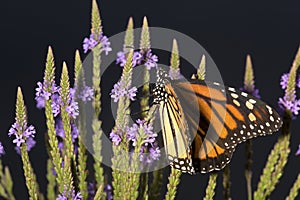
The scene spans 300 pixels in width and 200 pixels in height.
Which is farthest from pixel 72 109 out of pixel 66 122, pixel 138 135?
pixel 138 135

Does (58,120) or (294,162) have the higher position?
(58,120)

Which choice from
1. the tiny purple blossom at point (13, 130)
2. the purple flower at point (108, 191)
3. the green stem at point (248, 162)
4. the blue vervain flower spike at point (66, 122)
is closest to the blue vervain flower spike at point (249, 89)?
the green stem at point (248, 162)

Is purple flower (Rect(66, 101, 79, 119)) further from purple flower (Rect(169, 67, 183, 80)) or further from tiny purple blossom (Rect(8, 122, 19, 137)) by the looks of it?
purple flower (Rect(169, 67, 183, 80))

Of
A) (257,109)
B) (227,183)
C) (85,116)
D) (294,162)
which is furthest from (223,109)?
(294,162)

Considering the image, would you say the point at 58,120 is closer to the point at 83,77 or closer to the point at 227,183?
the point at 83,77

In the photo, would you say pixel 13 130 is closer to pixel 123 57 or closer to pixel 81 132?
pixel 81 132

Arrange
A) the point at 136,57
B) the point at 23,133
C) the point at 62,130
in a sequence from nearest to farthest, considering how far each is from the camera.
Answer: the point at 23,133, the point at 136,57, the point at 62,130

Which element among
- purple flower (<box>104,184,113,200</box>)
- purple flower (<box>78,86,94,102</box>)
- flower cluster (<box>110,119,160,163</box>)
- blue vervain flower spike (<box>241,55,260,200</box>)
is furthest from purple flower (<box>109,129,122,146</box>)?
blue vervain flower spike (<box>241,55,260,200</box>)
